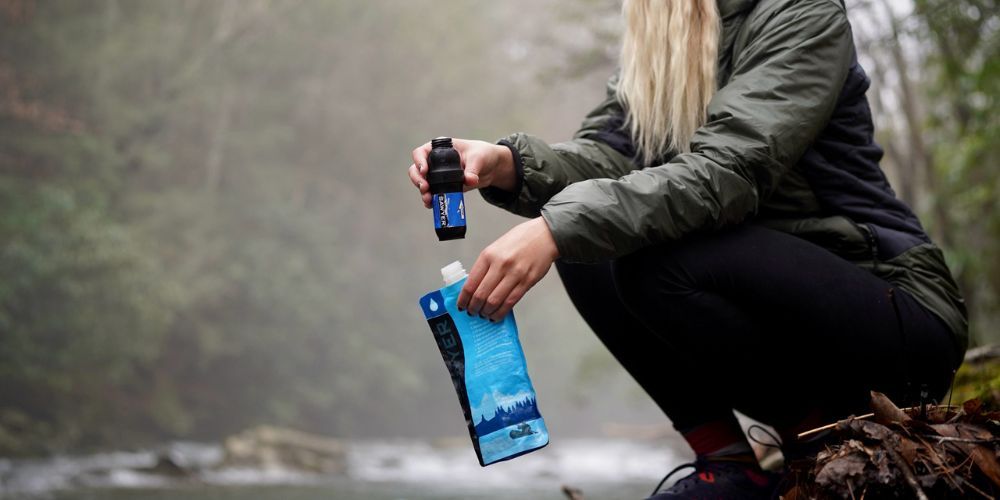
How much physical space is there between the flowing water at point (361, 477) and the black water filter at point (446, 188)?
238 centimetres

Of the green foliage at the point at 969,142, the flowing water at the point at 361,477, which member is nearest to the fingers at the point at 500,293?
the flowing water at the point at 361,477

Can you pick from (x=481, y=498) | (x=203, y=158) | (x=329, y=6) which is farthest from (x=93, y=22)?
(x=481, y=498)

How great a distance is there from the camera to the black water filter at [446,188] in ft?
4.01

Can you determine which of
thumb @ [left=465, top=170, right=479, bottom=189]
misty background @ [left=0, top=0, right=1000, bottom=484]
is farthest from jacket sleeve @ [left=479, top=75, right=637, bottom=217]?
misty background @ [left=0, top=0, right=1000, bottom=484]

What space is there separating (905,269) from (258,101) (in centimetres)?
1621

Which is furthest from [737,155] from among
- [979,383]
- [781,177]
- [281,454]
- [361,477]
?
[281,454]

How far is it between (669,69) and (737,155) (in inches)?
11.1

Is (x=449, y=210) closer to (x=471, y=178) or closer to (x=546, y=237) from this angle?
(x=471, y=178)

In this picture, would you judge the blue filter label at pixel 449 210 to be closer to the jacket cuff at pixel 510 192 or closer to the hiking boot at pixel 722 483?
the jacket cuff at pixel 510 192

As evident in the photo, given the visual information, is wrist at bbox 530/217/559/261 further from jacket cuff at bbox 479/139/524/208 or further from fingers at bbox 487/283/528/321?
jacket cuff at bbox 479/139/524/208

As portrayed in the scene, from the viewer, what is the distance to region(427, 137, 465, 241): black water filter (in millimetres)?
1224

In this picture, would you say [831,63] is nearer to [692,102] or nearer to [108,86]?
[692,102]

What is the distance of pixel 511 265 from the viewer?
3.59 ft

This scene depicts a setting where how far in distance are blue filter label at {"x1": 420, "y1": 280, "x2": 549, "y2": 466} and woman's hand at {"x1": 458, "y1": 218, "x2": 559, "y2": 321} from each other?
0.18 ft
